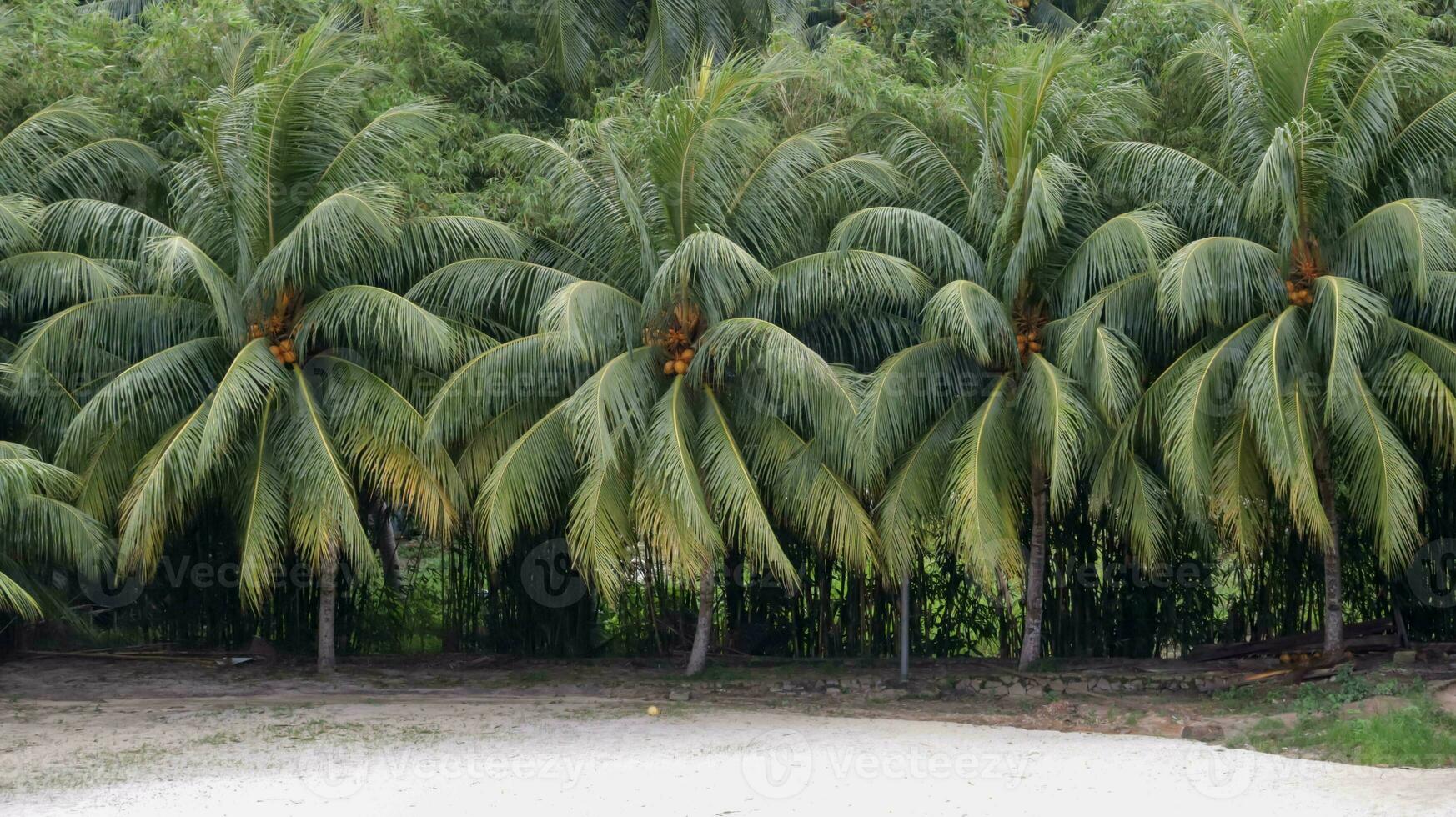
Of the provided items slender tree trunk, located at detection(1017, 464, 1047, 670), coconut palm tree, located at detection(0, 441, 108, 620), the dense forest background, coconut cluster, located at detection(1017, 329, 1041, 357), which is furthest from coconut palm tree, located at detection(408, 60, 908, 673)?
coconut palm tree, located at detection(0, 441, 108, 620)

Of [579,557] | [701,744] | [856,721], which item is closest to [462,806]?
[701,744]

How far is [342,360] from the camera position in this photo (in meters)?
12.4

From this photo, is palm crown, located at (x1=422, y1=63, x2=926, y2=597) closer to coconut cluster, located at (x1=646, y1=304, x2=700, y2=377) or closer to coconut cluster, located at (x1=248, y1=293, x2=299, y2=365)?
coconut cluster, located at (x1=646, y1=304, x2=700, y2=377)

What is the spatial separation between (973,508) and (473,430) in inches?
176

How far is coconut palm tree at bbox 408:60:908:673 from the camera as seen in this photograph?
1117 cm

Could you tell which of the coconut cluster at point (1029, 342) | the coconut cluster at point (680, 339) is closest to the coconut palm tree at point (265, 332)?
the coconut cluster at point (680, 339)

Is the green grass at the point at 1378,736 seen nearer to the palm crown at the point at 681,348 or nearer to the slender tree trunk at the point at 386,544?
the palm crown at the point at 681,348

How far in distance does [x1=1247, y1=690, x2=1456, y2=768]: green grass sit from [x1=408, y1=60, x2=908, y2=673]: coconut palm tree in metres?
3.55

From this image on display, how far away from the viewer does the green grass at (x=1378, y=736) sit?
9297mm

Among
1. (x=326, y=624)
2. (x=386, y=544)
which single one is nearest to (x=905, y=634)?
(x=326, y=624)

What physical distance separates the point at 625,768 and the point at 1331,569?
6.65m

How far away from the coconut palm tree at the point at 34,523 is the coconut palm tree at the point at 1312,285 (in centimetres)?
900

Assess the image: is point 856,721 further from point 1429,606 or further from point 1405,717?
point 1429,606

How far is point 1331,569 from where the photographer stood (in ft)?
39.0
